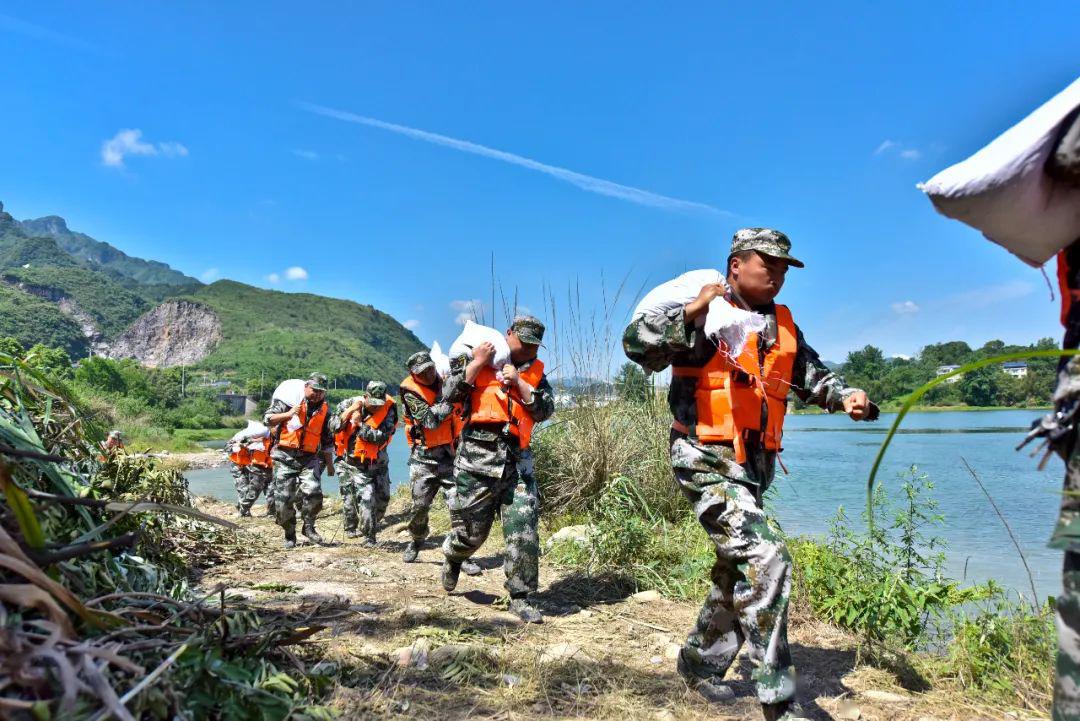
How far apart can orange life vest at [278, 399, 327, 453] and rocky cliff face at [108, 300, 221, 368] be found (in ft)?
464

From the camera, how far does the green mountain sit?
347 ft

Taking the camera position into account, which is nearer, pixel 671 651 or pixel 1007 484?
pixel 671 651

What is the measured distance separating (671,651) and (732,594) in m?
1.15

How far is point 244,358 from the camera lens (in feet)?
362

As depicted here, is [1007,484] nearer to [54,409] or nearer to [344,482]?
[344,482]

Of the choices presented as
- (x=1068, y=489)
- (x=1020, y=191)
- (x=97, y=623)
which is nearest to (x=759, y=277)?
(x=1020, y=191)

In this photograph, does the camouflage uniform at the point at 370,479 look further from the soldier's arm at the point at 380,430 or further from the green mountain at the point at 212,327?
the green mountain at the point at 212,327

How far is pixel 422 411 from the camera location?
7.56 meters

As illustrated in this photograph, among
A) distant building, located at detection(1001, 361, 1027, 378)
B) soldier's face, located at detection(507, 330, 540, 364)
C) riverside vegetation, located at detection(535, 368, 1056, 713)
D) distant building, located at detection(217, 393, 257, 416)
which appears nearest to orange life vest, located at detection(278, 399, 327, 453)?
riverside vegetation, located at detection(535, 368, 1056, 713)

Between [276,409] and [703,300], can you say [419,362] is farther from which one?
[703,300]

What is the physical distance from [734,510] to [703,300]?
938 mm

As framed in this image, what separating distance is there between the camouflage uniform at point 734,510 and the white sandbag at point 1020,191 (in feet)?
4.22

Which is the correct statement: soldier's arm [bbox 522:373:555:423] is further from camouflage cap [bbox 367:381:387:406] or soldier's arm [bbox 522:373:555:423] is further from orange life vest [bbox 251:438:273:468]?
orange life vest [bbox 251:438:273:468]

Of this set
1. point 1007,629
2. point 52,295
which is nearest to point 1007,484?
point 1007,629
